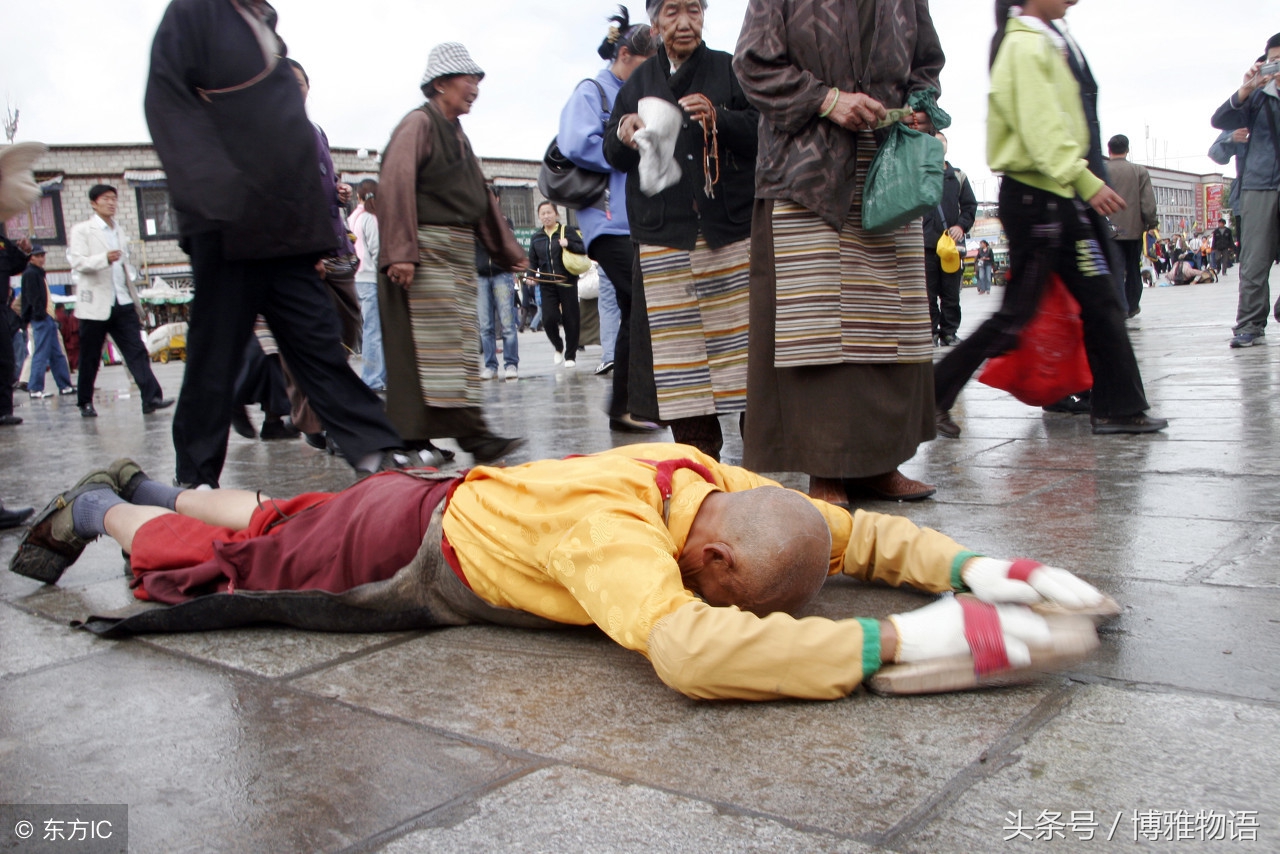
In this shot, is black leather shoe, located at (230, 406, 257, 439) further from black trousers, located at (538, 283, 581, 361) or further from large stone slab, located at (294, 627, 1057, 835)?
black trousers, located at (538, 283, 581, 361)

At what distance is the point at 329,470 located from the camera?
486 centimetres

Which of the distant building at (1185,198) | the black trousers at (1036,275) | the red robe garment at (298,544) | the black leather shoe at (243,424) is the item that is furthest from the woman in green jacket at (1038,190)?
the distant building at (1185,198)

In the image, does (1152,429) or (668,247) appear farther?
(1152,429)

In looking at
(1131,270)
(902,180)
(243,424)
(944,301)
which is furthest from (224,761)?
(1131,270)

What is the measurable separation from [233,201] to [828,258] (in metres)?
1.85

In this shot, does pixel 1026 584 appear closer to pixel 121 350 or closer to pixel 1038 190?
pixel 1038 190

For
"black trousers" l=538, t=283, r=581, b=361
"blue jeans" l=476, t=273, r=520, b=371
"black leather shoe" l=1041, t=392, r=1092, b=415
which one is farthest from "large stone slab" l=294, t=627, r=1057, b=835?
"black trousers" l=538, t=283, r=581, b=361

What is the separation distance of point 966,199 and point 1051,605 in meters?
8.92

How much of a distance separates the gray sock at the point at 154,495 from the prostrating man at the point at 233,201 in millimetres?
526

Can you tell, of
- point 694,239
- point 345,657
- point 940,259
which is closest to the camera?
point 345,657

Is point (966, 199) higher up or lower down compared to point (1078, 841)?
higher up

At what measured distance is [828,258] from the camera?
325 centimetres

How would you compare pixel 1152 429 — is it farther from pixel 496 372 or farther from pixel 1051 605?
pixel 496 372

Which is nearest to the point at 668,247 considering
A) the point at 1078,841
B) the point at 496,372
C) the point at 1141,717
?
the point at 1141,717
